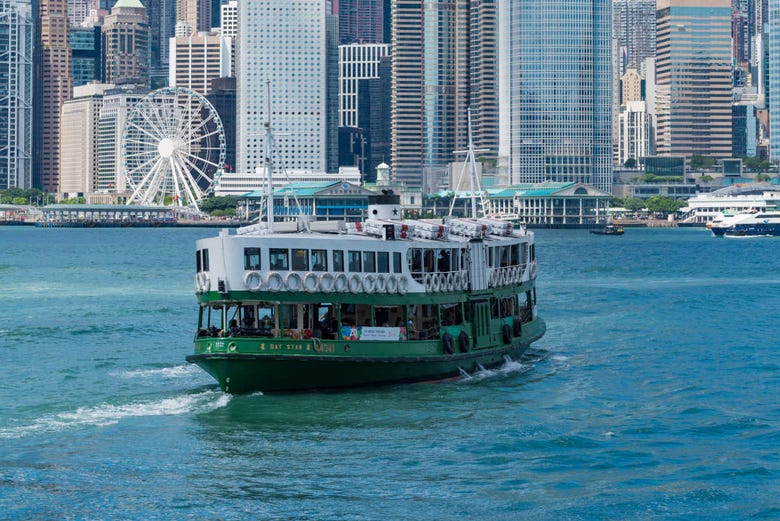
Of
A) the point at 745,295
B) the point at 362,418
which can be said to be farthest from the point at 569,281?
the point at 362,418

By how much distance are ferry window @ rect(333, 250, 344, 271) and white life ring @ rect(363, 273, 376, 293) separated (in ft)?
2.51

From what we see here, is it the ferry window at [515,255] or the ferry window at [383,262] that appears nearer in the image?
the ferry window at [383,262]

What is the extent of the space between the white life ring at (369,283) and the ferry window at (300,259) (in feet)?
6.12

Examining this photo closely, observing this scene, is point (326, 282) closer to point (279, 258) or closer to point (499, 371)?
point (279, 258)

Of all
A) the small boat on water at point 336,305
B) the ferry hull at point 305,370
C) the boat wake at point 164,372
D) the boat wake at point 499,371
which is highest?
the small boat on water at point 336,305

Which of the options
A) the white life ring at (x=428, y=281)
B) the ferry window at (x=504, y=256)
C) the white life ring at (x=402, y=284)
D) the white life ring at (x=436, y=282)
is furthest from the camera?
the ferry window at (x=504, y=256)

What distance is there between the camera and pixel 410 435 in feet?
124

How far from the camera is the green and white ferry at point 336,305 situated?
41.6 m

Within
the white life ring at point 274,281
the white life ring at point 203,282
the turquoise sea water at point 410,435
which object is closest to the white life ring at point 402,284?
the turquoise sea water at point 410,435

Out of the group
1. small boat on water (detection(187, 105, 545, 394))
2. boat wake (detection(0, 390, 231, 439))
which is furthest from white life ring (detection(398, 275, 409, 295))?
boat wake (detection(0, 390, 231, 439))

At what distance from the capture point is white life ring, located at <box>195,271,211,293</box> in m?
42.2

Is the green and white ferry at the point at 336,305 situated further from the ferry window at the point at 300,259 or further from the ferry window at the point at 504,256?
the ferry window at the point at 504,256

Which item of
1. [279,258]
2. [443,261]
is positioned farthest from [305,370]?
[443,261]

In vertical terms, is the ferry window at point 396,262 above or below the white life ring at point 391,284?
above
